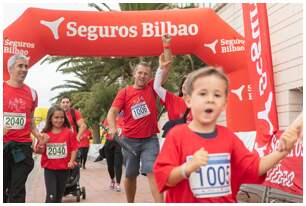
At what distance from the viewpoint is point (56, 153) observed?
19.4 feet

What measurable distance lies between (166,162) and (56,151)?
3.55 meters

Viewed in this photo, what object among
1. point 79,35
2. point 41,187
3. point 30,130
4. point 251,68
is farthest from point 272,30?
point 30,130

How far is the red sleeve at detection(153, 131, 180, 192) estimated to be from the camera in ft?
8.47

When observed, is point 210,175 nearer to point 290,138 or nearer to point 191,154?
point 191,154

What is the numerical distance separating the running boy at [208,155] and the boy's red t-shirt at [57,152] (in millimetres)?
3341

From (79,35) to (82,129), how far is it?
152cm

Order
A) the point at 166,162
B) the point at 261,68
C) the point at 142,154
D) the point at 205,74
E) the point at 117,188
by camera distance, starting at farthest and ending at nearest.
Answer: the point at 117,188
the point at 261,68
the point at 142,154
the point at 205,74
the point at 166,162

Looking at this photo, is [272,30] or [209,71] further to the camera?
[272,30]

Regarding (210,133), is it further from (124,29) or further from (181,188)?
(124,29)

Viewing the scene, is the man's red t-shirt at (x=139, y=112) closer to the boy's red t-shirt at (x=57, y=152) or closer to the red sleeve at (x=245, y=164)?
the boy's red t-shirt at (x=57, y=152)

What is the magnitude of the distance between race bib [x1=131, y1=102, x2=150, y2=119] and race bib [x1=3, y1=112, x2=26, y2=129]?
1.26 metres

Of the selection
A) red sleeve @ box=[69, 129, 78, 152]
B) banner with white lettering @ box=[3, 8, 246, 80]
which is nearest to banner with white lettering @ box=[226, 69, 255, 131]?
banner with white lettering @ box=[3, 8, 246, 80]

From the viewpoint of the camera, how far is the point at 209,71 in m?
2.75

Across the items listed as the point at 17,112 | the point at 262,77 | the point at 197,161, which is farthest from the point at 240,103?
the point at 197,161
